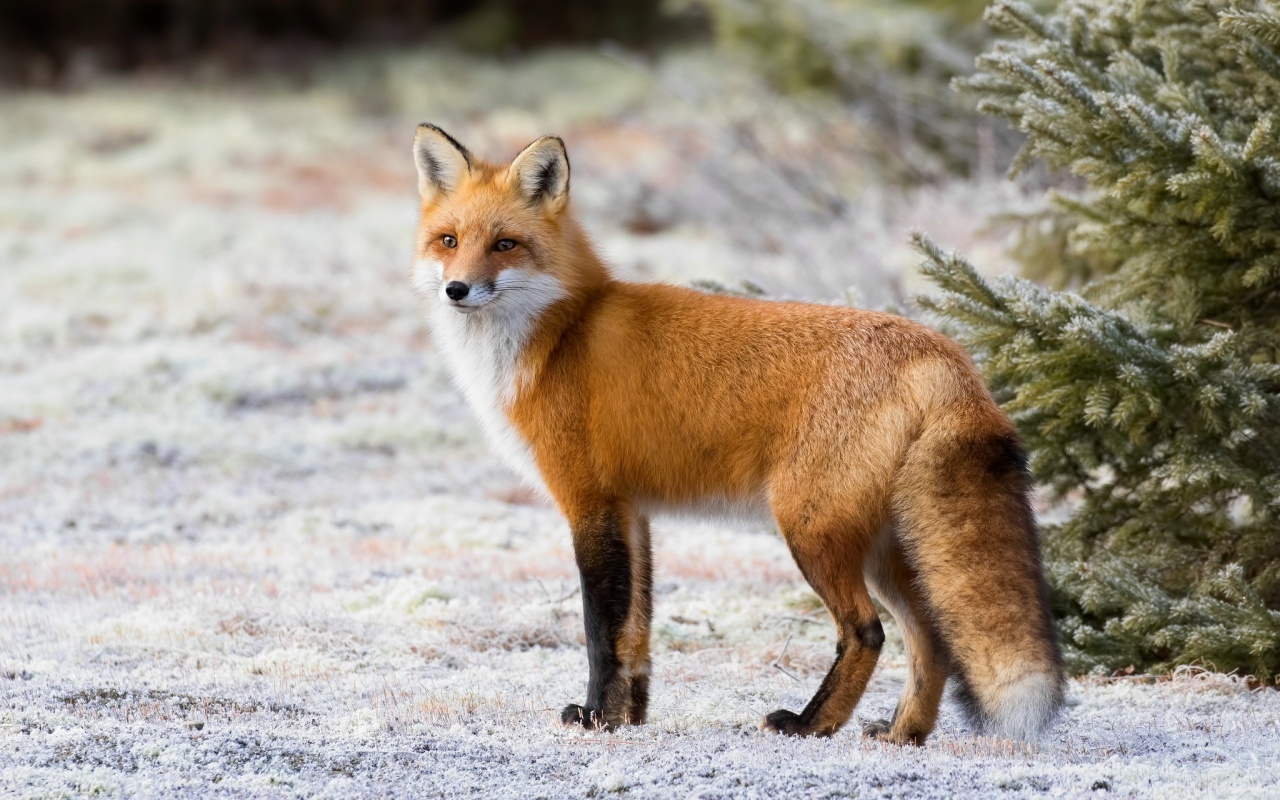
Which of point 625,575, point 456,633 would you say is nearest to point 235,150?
point 456,633

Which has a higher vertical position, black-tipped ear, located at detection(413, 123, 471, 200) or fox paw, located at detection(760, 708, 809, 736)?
black-tipped ear, located at detection(413, 123, 471, 200)

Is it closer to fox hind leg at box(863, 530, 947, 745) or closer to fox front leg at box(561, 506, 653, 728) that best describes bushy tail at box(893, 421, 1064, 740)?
fox hind leg at box(863, 530, 947, 745)

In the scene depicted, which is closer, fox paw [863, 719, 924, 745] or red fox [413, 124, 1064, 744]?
red fox [413, 124, 1064, 744]

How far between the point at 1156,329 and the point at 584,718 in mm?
2928

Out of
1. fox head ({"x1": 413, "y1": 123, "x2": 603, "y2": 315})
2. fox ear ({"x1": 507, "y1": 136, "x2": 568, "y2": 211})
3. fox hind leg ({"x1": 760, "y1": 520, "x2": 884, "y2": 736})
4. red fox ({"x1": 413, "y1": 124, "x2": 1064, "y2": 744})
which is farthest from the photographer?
fox ear ({"x1": 507, "y1": 136, "x2": 568, "y2": 211})

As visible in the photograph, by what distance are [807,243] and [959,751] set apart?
8.57m

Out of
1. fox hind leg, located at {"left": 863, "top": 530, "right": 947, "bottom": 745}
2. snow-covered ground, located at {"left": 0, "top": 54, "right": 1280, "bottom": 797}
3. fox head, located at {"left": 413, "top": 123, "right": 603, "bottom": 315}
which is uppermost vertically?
fox head, located at {"left": 413, "top": 123, "right": 603, "bottom": 315}

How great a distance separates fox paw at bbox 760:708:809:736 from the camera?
468cm

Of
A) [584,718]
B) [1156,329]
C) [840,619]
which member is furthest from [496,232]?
[1156,329]

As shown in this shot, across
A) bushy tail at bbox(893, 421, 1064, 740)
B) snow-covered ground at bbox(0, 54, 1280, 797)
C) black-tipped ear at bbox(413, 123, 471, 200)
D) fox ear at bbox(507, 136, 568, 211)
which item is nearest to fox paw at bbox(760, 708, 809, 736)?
snow-covered ground at bbox(0, 54, 1280, 797)

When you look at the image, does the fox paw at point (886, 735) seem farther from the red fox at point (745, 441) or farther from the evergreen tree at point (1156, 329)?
the evergreen tree at point (1156, 329)

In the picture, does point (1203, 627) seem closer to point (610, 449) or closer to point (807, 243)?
point (610, 449)

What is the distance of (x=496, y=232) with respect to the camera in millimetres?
5191

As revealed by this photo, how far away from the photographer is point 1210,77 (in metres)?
6.03
